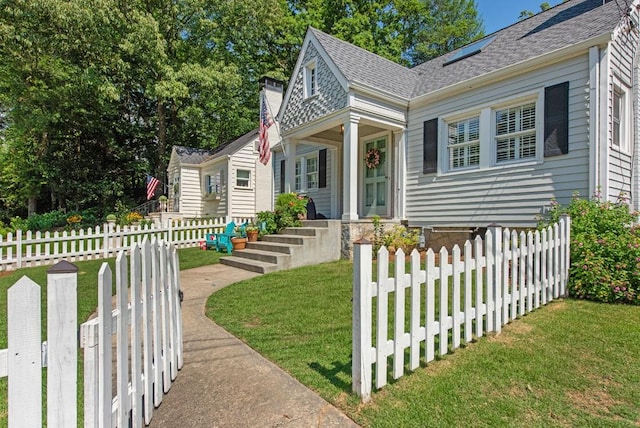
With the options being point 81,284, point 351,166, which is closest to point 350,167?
point 351,166

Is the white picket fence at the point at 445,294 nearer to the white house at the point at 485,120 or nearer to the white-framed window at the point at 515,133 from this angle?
the white house at the point at 485,120

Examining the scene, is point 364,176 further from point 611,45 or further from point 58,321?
point 58,321

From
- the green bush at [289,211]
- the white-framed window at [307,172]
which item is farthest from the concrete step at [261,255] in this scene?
the white-framed window at [307,172]

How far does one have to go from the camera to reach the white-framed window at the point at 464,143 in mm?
8077

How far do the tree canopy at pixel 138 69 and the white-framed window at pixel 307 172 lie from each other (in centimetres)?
860

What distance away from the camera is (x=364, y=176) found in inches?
432

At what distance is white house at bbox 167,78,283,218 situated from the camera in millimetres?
16844

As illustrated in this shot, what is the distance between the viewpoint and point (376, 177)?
1064cm

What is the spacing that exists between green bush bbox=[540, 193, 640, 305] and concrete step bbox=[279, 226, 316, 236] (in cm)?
505

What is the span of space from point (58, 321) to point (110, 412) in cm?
62

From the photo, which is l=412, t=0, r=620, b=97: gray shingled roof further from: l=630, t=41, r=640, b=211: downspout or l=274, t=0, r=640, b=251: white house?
l=630, t=41, r=640, b=211: downspout

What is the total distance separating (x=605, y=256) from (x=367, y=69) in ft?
23.9

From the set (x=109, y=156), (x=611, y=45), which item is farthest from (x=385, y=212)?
(x=109, y=156)

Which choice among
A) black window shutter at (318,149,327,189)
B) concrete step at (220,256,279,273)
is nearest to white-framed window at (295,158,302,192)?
black window shutter at (318,149,327,189)
